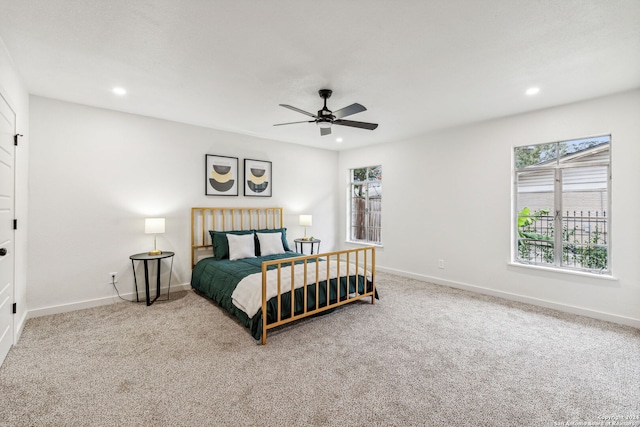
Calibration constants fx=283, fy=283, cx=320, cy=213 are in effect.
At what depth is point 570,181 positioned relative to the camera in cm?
350

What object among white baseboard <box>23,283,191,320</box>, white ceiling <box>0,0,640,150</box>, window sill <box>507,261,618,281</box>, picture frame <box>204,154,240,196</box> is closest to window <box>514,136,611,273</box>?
window sill <box>507,261,618,281</box>

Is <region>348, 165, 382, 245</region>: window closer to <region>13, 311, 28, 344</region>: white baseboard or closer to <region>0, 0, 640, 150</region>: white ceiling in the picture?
<region>0, 0, 640, 150</region>: white ceiling

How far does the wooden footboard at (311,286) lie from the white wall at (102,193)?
6.55 ft

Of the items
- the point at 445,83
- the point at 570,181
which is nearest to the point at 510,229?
the point at 570,181

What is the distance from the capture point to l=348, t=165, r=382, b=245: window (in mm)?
5777

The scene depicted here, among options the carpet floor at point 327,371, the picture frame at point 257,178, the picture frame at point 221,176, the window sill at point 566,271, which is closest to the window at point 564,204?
the window sill at point 566,271


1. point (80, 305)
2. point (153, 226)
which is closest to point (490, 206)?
point (153, 226)

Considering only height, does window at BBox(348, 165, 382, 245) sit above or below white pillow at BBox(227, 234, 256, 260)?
above

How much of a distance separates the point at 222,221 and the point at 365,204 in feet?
9.69

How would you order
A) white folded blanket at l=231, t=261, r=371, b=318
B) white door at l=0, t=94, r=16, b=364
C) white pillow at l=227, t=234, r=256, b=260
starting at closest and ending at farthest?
white door at l=0, t=94, r=16, b=364 < white folded blanket at l=231, t=261, r=371, b=318 < white pillow at l=227, t=234, r=256, b=260

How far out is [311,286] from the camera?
3102 mm

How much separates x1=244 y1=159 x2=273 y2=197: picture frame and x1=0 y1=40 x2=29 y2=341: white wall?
2.64 meters

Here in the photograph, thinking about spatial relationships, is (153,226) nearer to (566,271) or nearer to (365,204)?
(365,204)

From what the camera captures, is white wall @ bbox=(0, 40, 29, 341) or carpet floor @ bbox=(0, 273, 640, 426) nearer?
carpet floor @ bbox=(0, 273, 640, 426)
